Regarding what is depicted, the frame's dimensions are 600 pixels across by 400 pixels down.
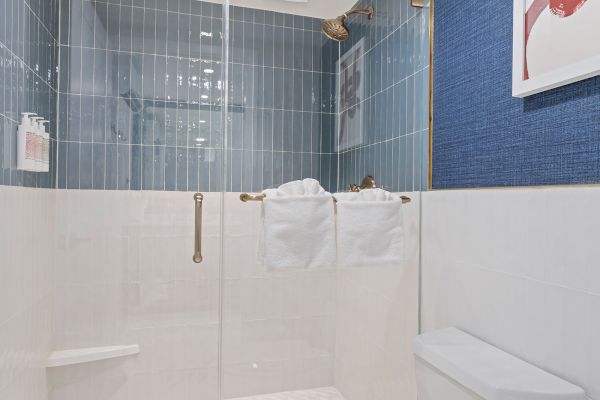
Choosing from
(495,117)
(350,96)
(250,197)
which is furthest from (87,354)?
(495,117)

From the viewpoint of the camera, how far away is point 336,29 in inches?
64.7

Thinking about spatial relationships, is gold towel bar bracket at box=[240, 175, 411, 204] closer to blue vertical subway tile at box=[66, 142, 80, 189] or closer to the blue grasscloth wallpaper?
the blue grasscloth wallpaper

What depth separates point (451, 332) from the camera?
1.39m

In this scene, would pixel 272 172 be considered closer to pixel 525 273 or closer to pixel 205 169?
pixel 205 169

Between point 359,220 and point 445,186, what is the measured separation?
36cm

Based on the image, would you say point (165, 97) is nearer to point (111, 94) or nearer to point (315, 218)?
point (111, 94)

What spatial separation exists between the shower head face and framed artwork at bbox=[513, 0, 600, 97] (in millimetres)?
656

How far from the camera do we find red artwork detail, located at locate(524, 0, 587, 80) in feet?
3.29

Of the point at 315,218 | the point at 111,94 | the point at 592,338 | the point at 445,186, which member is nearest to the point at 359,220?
the point at 315,218

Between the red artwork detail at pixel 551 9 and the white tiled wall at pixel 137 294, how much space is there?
1.30m

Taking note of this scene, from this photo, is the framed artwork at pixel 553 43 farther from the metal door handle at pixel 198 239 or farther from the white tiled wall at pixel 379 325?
the metal door handle at pixel 198 239

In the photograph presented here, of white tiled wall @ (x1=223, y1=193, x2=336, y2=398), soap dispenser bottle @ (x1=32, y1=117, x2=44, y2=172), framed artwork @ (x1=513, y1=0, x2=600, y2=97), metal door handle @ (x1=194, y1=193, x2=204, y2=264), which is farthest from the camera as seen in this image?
metal door handle @ (x1=194, y1=193, x2=204, y2=264)

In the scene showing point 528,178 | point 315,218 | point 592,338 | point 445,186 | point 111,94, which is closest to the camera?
point 592,338

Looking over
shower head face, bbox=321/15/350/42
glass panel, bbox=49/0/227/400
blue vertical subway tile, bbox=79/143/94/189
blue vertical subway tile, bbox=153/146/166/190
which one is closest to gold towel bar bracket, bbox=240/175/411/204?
glass panel, bbox=49/0/227/400
